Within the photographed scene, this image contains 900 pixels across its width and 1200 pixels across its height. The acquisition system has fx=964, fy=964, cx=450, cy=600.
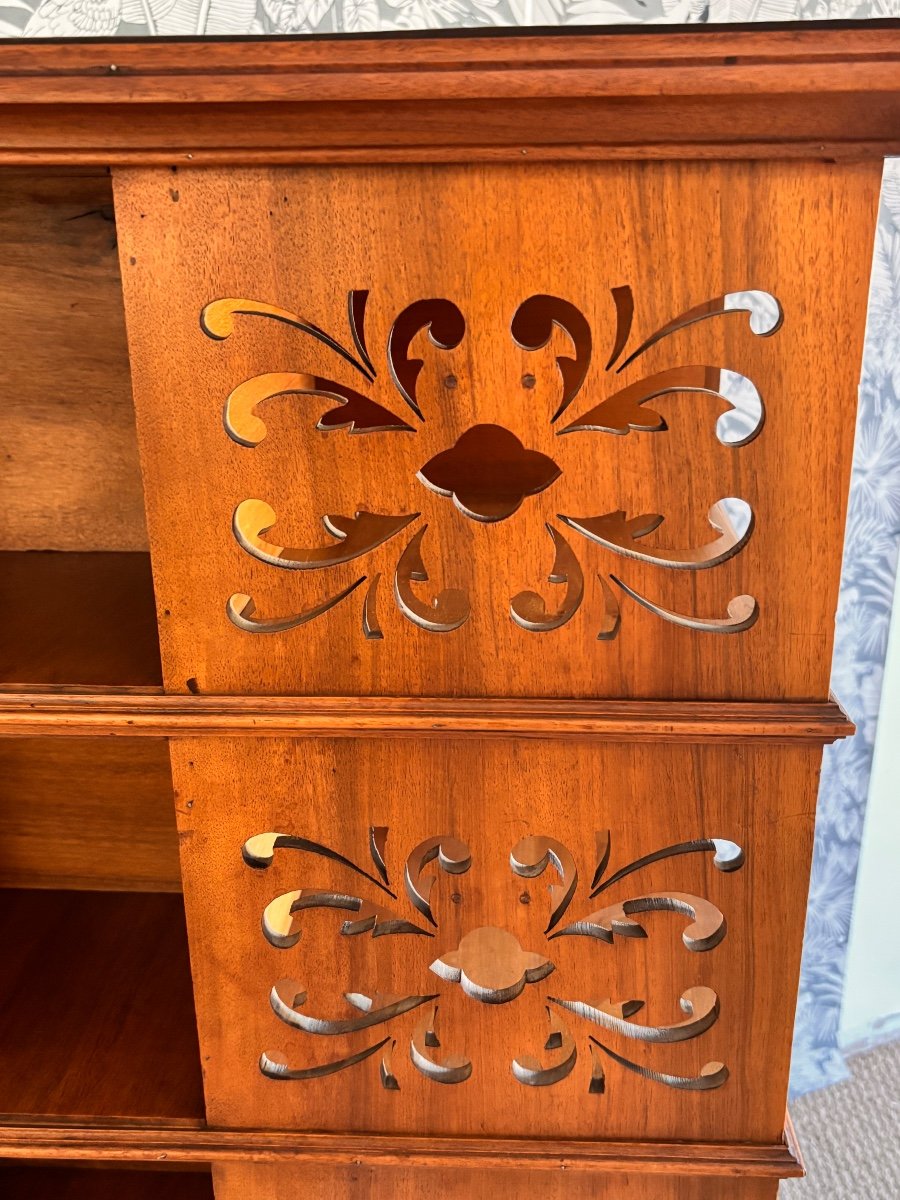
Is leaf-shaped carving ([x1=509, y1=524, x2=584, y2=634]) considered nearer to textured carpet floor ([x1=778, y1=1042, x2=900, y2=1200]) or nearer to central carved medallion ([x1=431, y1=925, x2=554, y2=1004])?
central carved medallion ([x1=431, y1=925, x2=554, y2=1004])

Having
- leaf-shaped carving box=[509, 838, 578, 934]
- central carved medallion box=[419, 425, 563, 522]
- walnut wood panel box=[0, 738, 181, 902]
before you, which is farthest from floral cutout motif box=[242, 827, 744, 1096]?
walnut wood panel box=[0, 738, 181, 902]

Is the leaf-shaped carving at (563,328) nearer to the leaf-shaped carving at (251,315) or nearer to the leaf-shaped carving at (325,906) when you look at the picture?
the leaf-shaped carving at (251,315)

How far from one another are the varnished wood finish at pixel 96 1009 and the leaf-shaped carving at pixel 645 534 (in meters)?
0.53

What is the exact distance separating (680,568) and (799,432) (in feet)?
0.34

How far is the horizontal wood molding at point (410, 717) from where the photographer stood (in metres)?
0.60

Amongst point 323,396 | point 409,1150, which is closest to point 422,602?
point 323,396

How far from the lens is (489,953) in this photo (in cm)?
67

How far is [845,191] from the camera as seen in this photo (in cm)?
53

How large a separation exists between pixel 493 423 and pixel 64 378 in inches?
19.9

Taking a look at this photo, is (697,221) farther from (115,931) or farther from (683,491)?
(115,931)

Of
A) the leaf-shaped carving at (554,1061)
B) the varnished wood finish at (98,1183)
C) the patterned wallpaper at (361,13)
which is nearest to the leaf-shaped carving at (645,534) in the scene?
the leaf-shaped carving at (554,1061)

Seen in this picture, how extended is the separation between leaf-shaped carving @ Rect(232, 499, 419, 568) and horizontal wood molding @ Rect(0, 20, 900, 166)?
202 mm

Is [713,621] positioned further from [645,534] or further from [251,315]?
[251,315]

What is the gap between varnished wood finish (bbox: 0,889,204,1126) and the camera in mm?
746
